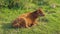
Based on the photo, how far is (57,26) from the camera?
28.7 feet

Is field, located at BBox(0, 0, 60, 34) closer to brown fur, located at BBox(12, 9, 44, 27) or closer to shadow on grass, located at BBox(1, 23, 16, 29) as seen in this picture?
shadow on grass, located at BBox(1, 23, 16, 29)

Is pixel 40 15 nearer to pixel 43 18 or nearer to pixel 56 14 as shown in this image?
pixel 43 18

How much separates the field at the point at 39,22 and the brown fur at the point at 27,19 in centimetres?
20

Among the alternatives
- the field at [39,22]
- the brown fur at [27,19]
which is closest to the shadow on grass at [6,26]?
the field at [39,22]

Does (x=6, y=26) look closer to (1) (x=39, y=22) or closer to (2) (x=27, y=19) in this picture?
(2) (x=27, y=19)

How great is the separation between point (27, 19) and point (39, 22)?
0.59m

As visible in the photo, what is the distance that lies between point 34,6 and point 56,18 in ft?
5.26

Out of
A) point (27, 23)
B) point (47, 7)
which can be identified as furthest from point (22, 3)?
point (27, 23)

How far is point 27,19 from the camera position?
8.77m

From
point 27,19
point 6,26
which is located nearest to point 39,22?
point 27,19

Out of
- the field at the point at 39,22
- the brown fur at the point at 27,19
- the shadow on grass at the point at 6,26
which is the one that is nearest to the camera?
the field at the point at 39,22

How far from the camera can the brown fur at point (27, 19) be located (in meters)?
8.45

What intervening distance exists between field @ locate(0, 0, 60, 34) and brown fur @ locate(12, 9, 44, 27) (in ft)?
0.65

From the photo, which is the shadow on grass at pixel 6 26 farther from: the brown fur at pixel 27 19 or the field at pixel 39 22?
the brown fur at pixel 27 19
